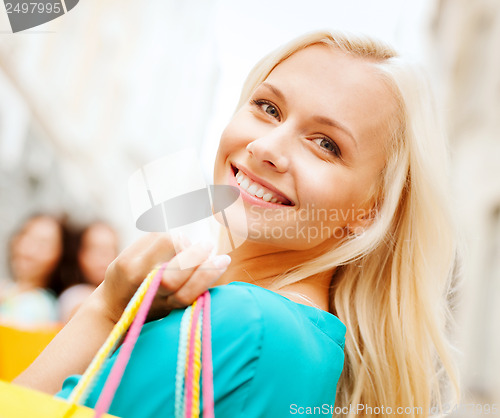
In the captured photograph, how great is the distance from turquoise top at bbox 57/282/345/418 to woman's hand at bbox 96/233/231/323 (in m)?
0.03

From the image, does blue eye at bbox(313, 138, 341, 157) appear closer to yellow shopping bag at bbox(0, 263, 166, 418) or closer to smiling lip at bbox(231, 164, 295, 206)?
smiling lip at bbox(231, 164, 295, 206)

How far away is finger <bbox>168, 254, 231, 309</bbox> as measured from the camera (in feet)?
2.35

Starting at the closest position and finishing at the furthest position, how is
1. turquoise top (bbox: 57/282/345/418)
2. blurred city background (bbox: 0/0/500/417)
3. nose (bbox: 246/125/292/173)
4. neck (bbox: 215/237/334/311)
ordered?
turquoise top (bbox: 57/282/345/418), nose (bbox: 246/125/292/173), neck (bbox: 215/237/334/311), blurred city background (bbox: 0/0/500/417)

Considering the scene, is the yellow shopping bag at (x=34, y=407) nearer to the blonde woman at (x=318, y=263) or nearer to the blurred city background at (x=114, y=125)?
the blonde woman at (x=318, y=263)

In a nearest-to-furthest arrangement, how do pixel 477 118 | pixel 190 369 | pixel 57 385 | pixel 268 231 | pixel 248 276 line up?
1. pixel 190 369
2. pixel 57 385
3. pixel 268 231
4. pixel 248 276
5. pixel 477 118

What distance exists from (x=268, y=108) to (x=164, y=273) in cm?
37

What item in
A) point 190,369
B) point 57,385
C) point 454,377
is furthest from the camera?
point 454,377

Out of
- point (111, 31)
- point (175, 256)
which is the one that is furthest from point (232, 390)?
point (111, 31)

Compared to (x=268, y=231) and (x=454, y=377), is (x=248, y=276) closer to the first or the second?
(x=268, y=231)

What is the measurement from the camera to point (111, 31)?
6.68 metres

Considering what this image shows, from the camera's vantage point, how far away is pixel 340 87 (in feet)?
2.92

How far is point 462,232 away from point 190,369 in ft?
2.37

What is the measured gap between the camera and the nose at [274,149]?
85 centimetres

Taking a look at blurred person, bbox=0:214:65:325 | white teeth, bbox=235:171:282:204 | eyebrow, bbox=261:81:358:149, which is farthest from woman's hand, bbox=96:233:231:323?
blurred person, bbox=0:214:65:325
